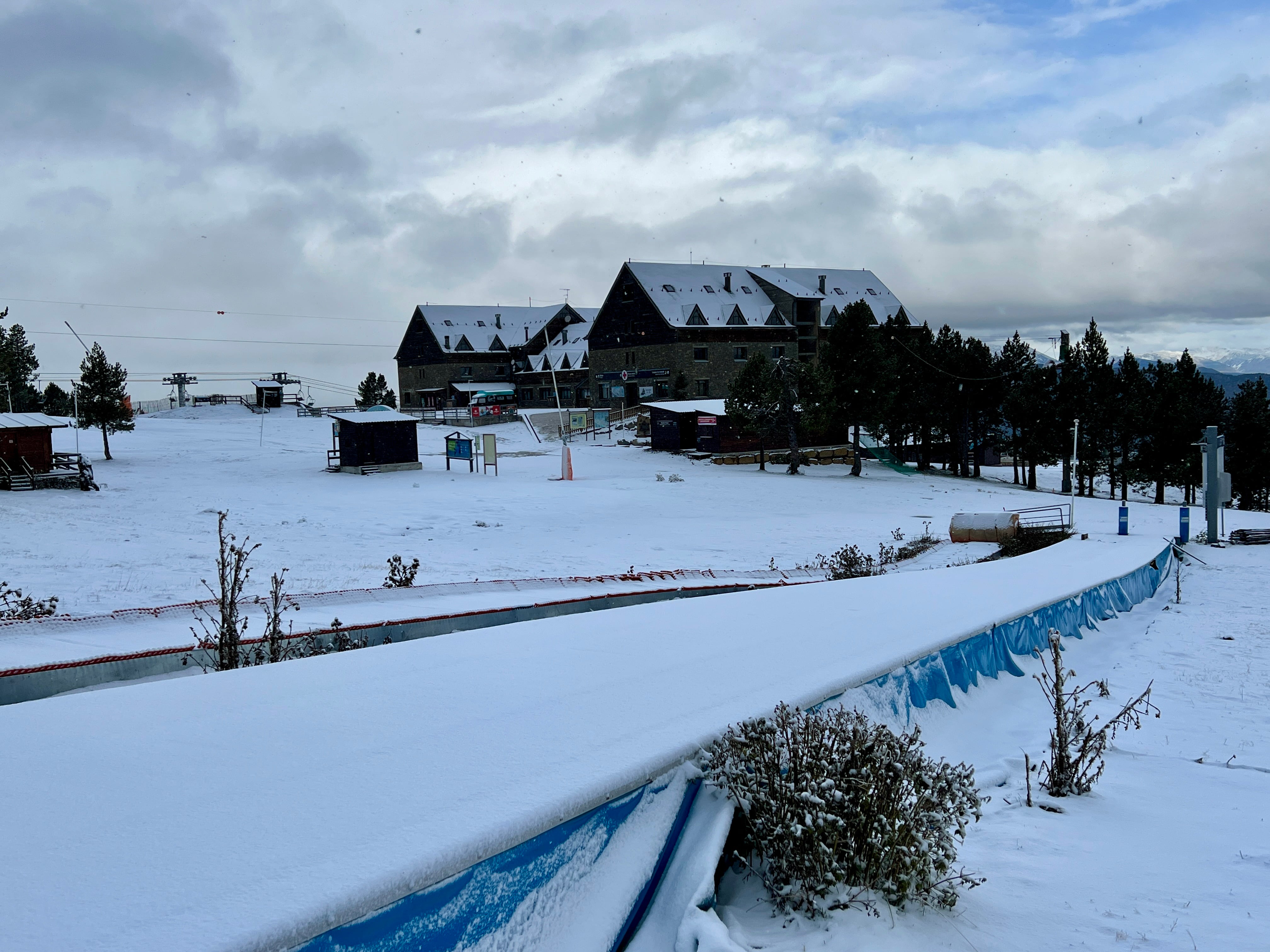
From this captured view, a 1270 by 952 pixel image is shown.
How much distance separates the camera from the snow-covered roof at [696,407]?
50.7 metres

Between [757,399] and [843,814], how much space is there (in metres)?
42.3

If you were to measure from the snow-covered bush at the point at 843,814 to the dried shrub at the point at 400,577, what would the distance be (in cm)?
836

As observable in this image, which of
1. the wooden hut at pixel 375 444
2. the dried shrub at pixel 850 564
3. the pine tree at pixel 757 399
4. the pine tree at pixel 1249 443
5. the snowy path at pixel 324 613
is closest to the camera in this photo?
the snowy path at pixel 324 613

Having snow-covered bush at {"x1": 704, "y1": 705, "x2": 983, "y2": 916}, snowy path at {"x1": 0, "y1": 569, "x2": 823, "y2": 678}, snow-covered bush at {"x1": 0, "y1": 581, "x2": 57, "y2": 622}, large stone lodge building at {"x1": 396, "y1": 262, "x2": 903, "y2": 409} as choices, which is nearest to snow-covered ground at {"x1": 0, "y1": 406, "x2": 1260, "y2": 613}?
snow-covered bush at {"x1": 0, "y1": 581, "x2": 57, "y2": 622}

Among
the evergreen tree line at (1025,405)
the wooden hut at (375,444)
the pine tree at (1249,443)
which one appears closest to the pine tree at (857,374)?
the evergreen tree line at (1025,405)

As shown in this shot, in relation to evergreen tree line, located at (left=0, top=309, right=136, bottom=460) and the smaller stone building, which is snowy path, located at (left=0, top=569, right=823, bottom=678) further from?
the smaller stone building

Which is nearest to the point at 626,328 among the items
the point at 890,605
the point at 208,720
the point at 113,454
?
the point at 113,454

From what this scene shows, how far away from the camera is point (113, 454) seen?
46.8 metres

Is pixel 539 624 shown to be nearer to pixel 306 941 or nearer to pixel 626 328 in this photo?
pixel 306 941

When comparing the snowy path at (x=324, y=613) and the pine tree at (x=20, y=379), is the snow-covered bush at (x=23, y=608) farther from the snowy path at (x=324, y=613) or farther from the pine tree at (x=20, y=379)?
the pine tree at (x=20, y=379)

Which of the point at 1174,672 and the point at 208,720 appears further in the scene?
the point at 1174,672

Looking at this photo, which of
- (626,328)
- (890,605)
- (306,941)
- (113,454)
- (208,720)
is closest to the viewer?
(306,941)

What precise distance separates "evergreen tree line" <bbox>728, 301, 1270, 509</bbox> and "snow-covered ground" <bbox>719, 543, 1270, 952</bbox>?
37.5 metres

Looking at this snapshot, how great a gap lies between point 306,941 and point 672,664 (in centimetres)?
409
